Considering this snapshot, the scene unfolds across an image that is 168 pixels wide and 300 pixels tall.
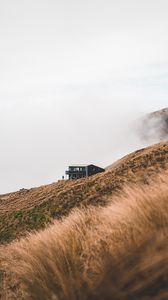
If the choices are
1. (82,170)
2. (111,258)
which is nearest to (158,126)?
(82,170)

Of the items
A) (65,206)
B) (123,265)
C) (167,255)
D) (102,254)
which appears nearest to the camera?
(167,255)

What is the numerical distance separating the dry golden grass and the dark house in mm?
67002

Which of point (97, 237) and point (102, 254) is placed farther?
point (97, 237)

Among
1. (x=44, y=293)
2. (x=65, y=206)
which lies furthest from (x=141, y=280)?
(x=65, y=206)

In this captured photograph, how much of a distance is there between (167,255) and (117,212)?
4.85 feet

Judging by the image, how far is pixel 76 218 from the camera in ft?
18.5

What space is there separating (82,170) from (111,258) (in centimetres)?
7058

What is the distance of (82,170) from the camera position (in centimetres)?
7400

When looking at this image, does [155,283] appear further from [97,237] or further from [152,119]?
[152,119]

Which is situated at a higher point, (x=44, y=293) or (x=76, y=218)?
(x=76, y=218)

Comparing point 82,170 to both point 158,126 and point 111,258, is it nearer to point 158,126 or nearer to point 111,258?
point 111,258

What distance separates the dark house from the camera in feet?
236

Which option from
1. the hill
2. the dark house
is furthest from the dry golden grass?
the hill

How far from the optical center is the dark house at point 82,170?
72.1 metres
